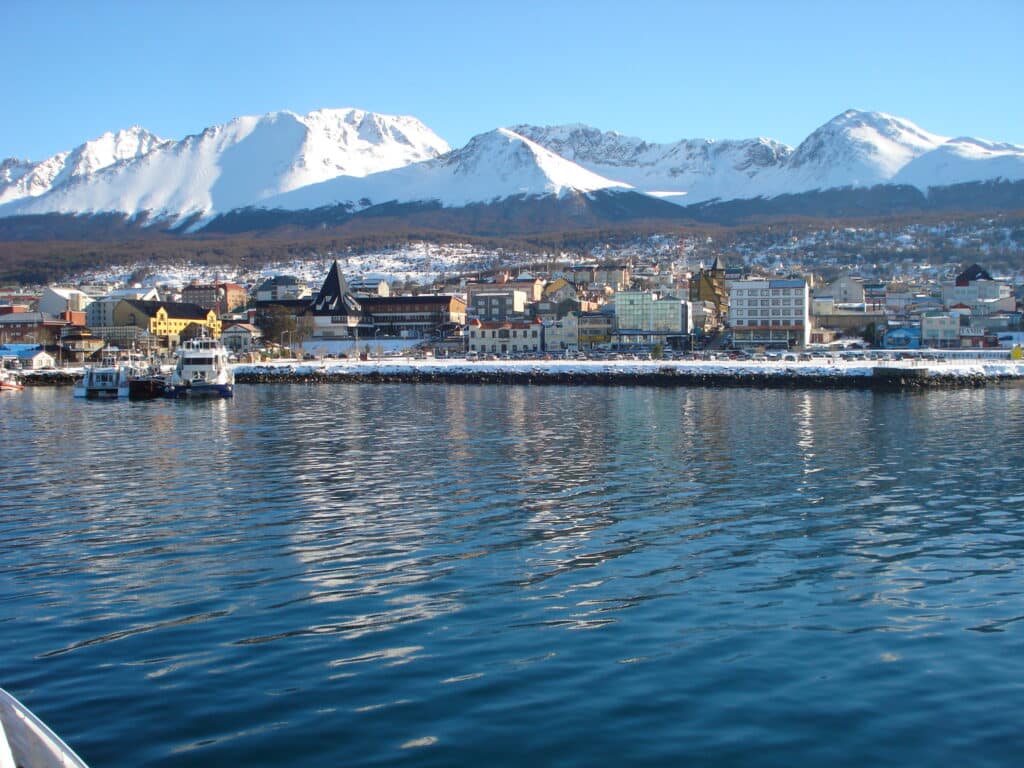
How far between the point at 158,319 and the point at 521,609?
8893cm

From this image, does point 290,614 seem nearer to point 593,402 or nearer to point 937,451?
point 937,451

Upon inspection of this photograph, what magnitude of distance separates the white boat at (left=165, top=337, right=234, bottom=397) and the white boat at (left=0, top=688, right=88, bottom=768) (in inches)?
1514

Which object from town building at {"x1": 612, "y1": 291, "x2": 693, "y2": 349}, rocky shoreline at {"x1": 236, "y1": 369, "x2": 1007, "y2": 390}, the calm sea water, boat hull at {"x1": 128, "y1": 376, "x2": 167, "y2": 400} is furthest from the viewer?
town building at {"x1": 612, "y1": 291, "x2": 693, "y2": 349}

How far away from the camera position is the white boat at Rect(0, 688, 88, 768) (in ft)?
15.9

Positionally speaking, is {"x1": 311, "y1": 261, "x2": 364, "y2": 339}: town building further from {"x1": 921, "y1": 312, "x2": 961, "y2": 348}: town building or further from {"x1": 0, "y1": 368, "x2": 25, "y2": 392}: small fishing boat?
{"x1": 921, "y1": 312, "x2": 961, "y2": 348}: town building

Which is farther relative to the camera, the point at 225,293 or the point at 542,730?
the point at 225,293

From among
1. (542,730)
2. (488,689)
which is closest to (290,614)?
(488,689)

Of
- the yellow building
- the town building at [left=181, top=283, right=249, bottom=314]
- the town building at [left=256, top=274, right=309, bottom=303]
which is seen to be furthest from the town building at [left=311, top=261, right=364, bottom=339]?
the town building at [left=181, top=283, right=249, bottom=314]

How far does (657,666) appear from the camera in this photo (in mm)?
7910

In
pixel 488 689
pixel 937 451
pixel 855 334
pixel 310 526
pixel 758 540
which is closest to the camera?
pixel 488 689

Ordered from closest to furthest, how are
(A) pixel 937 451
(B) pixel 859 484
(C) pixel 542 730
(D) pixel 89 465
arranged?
(C) pixel 542 730 → (B) pixel 859 484 → (D) pixel 89 465 → (A) pixel 937 451

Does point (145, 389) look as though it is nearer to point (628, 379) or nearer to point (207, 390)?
point (207, 390)

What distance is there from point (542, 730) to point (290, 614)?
3463 millimetres

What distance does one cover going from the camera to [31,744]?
4898 millimetres
